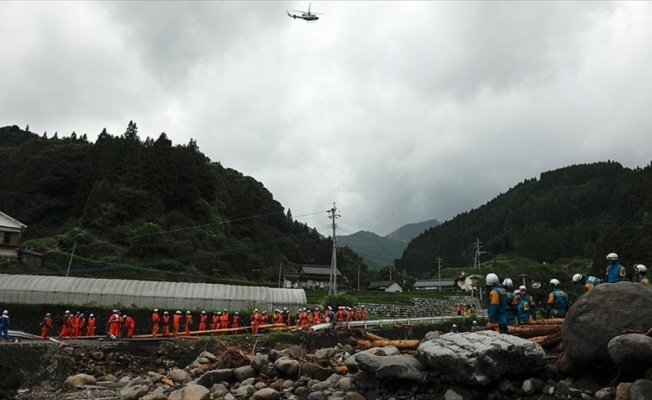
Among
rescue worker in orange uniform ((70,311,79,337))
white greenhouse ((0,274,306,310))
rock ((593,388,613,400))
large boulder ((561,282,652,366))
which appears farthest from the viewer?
white greenhouse ((0,274,306,310))

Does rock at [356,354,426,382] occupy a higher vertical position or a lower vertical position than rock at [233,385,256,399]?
higher

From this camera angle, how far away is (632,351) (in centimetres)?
877

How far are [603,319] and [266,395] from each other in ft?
25.1

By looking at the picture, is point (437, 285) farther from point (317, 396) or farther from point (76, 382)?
point (317, 396)

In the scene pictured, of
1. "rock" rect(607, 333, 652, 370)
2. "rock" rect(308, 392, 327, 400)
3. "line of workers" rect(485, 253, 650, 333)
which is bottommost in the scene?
"rock" rect(308, 392, 327, 400)

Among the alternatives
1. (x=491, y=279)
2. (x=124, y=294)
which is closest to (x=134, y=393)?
(x=491, y=279)

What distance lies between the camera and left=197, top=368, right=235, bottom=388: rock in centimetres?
1406

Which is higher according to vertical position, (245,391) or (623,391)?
(623,391)

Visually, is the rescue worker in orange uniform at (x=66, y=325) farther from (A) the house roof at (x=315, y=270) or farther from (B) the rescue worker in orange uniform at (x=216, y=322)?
(A) the house roof at (x=315, y=270)

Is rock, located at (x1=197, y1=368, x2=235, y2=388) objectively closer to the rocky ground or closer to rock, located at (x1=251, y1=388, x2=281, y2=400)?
the rocky ground

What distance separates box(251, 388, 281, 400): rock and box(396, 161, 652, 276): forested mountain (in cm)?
5545

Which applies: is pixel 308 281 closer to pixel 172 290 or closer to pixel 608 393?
pixel 172 290

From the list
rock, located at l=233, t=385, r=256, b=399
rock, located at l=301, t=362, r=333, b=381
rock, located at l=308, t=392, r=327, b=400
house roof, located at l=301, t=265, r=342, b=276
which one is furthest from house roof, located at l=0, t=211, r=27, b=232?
rock, located at l=308, t=392, r=327, b=400

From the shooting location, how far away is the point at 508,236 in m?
142
